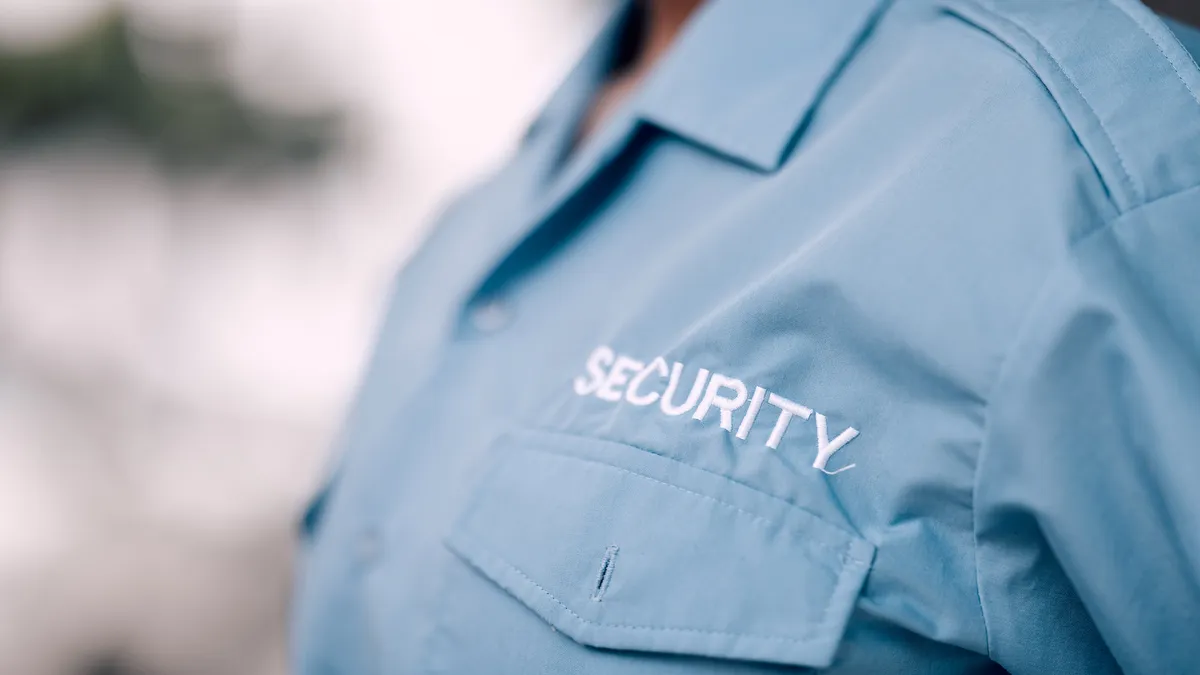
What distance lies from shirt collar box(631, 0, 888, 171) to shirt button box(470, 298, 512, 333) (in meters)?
0.20

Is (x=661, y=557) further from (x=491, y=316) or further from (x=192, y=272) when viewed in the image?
(x=192, y=272)

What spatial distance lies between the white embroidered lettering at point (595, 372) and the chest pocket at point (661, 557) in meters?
0.04

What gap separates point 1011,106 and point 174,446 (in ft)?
12.6

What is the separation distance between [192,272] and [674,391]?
154 inches

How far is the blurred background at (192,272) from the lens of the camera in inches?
135

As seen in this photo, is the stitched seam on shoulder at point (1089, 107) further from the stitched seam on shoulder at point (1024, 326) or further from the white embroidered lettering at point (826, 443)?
the white embroidered lettering at point (826, 443)

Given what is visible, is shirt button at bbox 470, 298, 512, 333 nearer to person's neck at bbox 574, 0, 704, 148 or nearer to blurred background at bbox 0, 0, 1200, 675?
person's neck at bbox 574, 0, 704, 148

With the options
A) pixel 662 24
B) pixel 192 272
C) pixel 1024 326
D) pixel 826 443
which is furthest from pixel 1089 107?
pixel 192 272

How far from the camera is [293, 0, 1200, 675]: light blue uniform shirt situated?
47 centimetres

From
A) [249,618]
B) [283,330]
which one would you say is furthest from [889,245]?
[283,330]

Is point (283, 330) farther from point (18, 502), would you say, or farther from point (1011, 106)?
point (1011, 106)

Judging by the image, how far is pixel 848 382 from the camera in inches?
21.9

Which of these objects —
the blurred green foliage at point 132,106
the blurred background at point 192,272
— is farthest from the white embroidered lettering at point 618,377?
the blurred green foliage at point 132,106

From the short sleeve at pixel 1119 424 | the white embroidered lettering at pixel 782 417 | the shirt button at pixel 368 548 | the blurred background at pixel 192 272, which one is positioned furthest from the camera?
the blurred background at pixel 192 272
